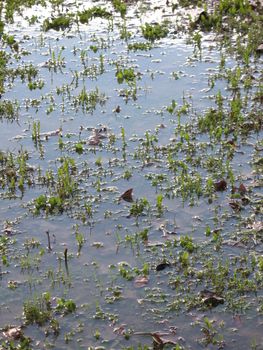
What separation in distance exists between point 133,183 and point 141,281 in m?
1.79

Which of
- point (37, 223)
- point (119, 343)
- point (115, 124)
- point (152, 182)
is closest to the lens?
point (119, 343)

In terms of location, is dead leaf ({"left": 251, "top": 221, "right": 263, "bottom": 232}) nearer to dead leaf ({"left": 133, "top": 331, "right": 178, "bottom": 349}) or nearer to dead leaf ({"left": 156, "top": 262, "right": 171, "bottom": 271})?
dead leaf ({"left": 156, "top": 262, "right": 171, "bottom": 271})

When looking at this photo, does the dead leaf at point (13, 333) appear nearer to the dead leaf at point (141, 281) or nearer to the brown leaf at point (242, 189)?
the dead leaf at point (141, 281)

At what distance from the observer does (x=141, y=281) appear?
6340mm

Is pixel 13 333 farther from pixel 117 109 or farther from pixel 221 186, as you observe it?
pixel 117 109


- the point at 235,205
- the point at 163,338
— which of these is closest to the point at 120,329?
the point at 163,338

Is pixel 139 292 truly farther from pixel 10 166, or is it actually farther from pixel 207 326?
pixel 10 166

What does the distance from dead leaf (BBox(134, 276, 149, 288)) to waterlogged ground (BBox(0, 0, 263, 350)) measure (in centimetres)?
5

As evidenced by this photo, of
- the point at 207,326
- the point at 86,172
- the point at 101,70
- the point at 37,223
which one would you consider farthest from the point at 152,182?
the point at 101,70

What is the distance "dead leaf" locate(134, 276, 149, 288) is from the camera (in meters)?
6.31

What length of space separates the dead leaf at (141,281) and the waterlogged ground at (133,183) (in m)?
0.05

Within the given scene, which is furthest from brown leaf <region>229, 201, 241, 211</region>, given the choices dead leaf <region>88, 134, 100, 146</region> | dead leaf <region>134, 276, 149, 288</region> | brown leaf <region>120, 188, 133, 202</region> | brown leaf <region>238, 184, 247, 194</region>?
dead leaf <region>88, 134, 100, 146</region>

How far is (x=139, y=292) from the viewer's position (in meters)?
6.23

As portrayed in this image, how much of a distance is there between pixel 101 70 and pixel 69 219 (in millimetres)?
3955
